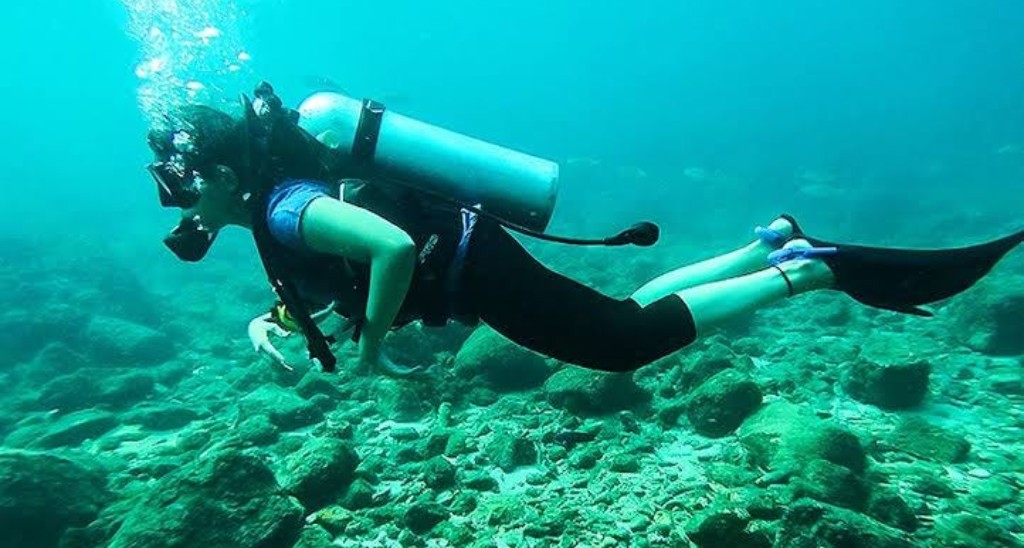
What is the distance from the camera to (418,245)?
3.29m

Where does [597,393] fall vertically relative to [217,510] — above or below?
above

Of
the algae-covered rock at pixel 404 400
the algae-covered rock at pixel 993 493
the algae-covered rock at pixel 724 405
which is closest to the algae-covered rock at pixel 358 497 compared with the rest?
the algae-covered rock at pixel 404 400

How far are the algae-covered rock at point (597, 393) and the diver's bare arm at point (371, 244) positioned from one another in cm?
457

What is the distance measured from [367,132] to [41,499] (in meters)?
5.03

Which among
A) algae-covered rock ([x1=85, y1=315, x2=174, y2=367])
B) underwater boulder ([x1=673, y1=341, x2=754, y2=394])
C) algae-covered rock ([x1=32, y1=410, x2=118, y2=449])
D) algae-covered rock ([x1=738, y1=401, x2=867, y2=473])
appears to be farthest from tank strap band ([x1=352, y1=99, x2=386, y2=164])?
algae-covered rock ([x1=85, y1=315, x2=174, y2=367])

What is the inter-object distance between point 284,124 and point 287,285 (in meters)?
1.01

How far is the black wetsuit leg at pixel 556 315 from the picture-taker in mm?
3365

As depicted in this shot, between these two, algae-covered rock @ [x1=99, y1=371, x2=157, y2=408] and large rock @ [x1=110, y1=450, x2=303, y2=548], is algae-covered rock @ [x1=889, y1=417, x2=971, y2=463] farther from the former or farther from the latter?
algae-covered rock @ [x1=99, y1=371, x2=157, y2=408]

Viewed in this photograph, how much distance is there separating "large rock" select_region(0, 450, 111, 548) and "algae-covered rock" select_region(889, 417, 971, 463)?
8304 millimetres

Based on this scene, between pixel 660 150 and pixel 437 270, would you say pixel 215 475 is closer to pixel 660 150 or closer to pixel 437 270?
pixel 437 270

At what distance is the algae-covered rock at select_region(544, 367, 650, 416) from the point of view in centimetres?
699

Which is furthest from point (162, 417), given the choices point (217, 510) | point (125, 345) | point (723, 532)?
point (723, 532)

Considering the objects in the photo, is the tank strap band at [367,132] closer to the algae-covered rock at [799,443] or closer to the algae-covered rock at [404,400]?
the algae-covered rock at [404,400]

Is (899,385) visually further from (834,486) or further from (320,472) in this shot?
Answer: (320,472)
